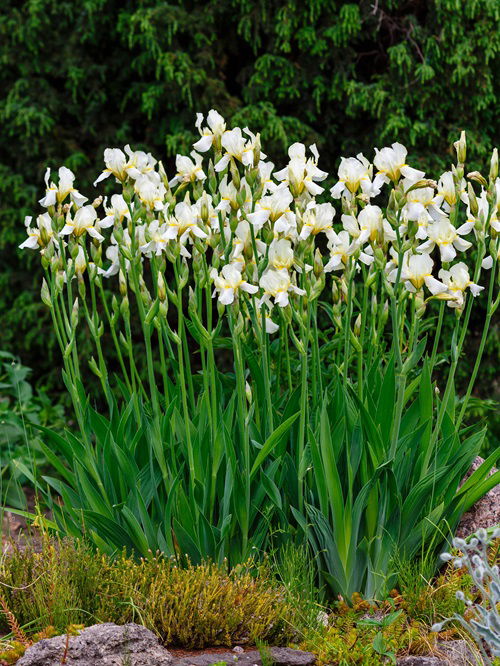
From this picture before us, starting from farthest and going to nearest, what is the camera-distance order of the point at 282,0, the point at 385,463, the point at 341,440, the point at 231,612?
the point at 282,0 < the point at 341,440 < the point at 385,463 < the point at 231,612

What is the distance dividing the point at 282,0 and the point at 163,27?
2.56 feet

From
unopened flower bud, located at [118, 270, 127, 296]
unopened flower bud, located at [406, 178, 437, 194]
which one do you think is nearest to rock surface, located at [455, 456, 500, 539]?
unopened flower bud, located at [406, 178, 437, 194]

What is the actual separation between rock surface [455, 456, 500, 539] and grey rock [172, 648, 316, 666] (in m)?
1.10

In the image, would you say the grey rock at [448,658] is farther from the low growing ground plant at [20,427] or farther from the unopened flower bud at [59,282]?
the low growing ground plant at [20,427]

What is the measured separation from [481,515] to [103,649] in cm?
171

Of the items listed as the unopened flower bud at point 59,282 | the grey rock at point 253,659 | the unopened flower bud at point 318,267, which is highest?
the unopened flower bud at point 318,267

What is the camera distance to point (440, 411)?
3.43m

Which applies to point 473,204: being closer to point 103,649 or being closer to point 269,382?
point 269,382

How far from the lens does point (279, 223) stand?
3.08 m

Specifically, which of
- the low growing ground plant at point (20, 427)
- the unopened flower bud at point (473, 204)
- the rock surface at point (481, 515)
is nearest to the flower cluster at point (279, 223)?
the unopened flower bud at point (473, 204)

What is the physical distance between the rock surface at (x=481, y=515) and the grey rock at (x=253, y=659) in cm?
110

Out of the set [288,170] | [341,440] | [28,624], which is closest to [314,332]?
[341,440]

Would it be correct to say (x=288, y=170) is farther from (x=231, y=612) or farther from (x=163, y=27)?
(x=163, y=27)

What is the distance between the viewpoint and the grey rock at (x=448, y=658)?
9.12 feet
